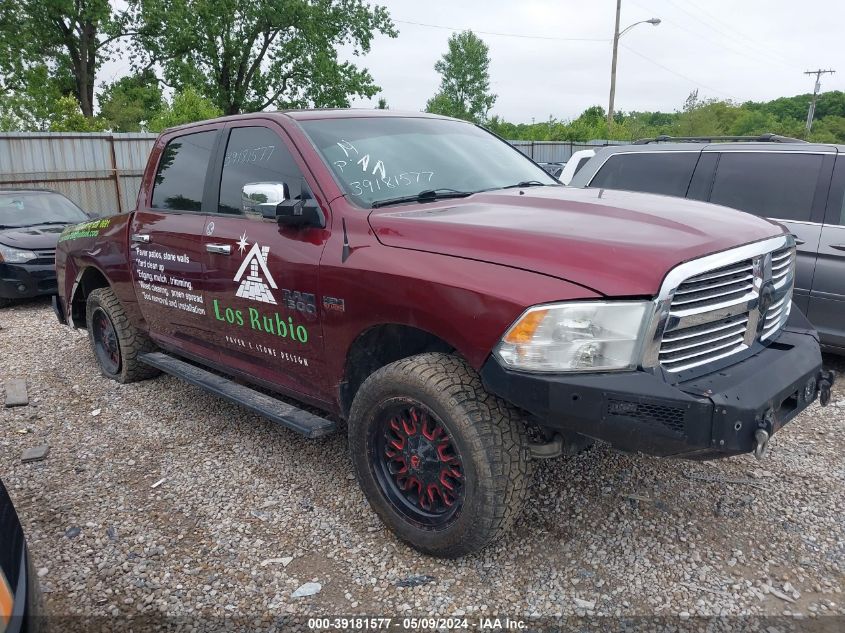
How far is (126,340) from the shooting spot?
16.3ft

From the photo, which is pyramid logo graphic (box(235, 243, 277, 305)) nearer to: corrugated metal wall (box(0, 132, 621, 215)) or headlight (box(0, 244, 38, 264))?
headlight (box(0, 244, 38, 264))

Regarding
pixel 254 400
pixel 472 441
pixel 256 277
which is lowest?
pixel 254 400

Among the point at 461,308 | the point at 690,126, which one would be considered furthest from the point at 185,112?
the point at 690,126

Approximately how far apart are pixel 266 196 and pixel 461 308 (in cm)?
124

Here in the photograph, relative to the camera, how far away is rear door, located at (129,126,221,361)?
394 centimetres

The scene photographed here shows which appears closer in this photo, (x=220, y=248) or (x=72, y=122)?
(x=220, y=248)

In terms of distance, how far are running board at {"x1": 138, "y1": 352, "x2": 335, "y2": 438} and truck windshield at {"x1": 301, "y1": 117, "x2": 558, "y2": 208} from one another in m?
1.12

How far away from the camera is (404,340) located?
3021mm

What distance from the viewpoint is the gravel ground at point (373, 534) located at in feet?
8.47

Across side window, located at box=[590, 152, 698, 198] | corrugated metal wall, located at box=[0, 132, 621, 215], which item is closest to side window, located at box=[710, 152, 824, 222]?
side window, located at box=[590, 152, 698, 198]

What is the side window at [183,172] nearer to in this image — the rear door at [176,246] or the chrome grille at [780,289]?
the rear door at [176,246]

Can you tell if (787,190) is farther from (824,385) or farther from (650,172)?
(824,385)

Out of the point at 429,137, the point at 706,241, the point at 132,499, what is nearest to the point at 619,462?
the point at 706,241

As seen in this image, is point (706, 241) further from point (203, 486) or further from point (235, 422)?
point (235, 422)
